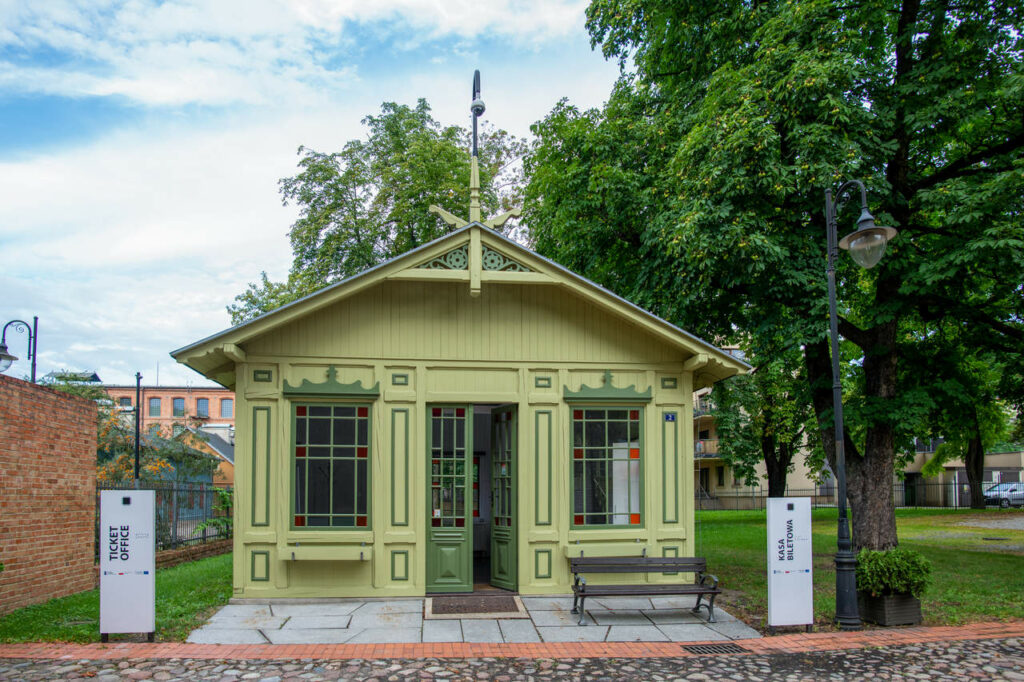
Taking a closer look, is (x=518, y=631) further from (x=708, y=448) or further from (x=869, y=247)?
(x=708, y=448)

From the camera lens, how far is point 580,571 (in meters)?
10.5

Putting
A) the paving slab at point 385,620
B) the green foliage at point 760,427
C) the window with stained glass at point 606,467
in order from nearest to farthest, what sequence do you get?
the paving slab at point 385,620, the window with stained glass at point 606,467, the green foliage at point 760,427

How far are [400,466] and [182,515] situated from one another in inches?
338

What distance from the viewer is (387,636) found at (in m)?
9.02

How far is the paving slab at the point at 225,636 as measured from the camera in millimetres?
8766

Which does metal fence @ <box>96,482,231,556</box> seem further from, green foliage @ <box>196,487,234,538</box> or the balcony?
the balcony

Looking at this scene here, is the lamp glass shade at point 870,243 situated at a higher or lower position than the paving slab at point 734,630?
higher

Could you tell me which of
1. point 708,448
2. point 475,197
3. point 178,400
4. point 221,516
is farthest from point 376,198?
point 178,400

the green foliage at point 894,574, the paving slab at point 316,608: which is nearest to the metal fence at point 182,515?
the paving slab at point 316,608

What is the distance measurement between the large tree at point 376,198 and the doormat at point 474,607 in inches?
758

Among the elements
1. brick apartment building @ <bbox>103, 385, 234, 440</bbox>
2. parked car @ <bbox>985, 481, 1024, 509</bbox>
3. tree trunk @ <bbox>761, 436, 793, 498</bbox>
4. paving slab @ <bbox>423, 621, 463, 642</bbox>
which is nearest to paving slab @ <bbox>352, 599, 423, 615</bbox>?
paving slab @ <bbox>423, 621, 463, 642</bbox>

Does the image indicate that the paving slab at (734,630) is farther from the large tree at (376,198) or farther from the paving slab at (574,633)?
the large tree at (376,198)

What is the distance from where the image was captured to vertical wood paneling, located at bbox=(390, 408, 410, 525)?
35.8 feet

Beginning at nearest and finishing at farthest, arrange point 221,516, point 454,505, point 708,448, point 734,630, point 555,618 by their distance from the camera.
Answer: point 734,630 < point 555,618 < point 454,505 < point 221,516 < point 708,448
